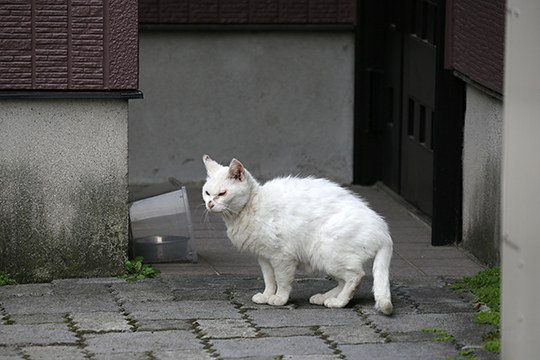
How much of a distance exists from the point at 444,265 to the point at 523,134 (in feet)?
12.7

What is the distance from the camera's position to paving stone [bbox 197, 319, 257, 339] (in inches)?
278

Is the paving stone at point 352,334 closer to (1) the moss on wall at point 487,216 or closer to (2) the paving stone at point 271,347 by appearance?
(2) the paving stone at point 271,347

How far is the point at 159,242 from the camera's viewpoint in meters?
8.99

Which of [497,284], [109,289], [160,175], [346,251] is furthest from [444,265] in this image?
[160,175]

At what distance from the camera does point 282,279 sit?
7.66 meters

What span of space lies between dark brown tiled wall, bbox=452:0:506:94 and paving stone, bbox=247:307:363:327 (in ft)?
6.51

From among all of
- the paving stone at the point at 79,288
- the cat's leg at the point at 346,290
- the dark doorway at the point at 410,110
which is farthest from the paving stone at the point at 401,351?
the dark doorway at the point at 410,110

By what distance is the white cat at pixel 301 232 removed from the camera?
294 inches

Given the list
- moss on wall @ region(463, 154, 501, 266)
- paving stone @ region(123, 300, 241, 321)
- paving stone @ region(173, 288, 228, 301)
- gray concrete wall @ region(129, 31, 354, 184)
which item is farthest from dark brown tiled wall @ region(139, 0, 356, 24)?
paving stone @ region(123, 300, 241, 321)

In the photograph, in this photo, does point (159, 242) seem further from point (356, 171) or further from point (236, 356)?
point (356, 171)

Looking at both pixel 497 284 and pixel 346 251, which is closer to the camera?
pixel 346 251

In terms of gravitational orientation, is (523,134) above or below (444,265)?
above

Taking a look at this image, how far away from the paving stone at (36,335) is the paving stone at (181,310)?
49 centimetres

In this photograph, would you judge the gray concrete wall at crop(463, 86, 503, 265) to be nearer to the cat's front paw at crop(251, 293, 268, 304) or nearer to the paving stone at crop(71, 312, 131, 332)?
the cat's front paw at crop(251, 293, 268, 304)
